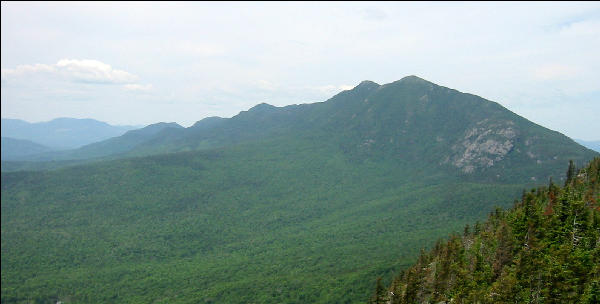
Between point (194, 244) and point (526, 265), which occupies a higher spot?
point (526, 265)

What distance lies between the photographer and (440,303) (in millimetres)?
54250

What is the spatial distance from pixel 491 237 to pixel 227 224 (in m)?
143

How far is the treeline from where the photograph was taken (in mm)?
42875

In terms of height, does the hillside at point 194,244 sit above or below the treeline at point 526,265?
below

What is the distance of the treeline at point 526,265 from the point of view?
42.9 m

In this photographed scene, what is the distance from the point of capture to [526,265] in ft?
157

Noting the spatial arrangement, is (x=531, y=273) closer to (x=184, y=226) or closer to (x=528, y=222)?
(x=528, y=222)

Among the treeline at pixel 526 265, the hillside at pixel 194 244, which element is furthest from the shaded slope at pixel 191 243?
the treeline at pixel 526 265

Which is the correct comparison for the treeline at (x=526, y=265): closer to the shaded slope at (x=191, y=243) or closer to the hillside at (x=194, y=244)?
the hillside at (x=194, y=244)

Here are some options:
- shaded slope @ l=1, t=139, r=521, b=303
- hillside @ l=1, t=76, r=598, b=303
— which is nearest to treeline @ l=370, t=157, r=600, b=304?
hillside @ l=1, t=76, r=598, b=303

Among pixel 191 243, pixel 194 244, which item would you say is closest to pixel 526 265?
pixel 194 244

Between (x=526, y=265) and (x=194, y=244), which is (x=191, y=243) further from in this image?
(x=526, y=265)

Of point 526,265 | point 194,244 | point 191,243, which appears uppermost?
point 526,265

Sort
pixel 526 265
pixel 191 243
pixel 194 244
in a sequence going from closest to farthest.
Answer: pixel 526 265, pixel 194 244, pixel 191 243
